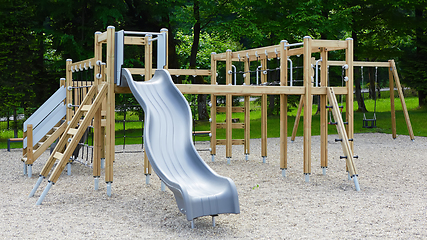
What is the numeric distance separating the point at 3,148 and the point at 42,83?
3.51m

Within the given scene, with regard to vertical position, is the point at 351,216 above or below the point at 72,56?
below

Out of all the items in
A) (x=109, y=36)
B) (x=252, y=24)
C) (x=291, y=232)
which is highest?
(x=252, y=24)

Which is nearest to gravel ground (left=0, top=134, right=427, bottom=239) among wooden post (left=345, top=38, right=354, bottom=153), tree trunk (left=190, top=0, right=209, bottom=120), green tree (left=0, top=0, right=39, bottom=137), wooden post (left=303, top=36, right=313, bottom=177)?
wooden post (left=303, top=36, right=313, bottom=177)

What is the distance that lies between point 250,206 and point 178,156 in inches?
50.3

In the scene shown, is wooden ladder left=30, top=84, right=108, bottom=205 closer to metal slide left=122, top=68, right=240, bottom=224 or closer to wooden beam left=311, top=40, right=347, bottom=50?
metal slide left=122, top=68, right=240, bottom=224

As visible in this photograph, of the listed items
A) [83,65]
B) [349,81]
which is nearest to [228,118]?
[349,81]

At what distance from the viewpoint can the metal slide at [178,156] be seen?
16.8 feet

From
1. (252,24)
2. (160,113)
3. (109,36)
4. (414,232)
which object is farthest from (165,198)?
(252,24)

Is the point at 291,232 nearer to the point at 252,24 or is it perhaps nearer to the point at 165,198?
the point at 165,198

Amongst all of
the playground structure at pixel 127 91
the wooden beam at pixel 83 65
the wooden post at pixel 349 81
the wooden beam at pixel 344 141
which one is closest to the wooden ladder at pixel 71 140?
the playground structure at pixel 127 91

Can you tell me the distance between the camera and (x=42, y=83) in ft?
55.5

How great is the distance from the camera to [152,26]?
18.9 meters

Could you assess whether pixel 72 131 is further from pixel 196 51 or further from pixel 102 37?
pixel 196 51

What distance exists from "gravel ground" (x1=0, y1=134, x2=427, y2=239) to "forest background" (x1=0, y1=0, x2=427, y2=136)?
630 cm
